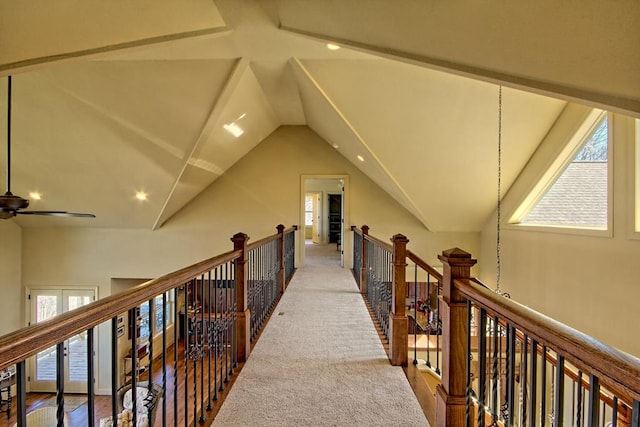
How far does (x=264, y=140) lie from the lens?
6.97 metres

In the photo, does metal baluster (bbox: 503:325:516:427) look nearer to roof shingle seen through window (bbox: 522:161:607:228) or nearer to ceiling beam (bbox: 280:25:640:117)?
ceiling beam (bbox: 280:25:640:117)

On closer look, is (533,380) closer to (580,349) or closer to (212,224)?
(580,349)

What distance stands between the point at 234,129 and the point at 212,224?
104 inches

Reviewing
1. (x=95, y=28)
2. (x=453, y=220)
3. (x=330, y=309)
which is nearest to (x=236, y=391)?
(x=330, y=309)

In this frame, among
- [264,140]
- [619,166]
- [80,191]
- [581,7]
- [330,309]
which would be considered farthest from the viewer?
[264,140]

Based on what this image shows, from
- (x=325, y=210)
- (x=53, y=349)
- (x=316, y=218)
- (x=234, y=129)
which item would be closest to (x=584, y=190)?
(x=234, y=129)

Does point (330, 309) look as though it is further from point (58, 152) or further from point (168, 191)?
point (58, 152)

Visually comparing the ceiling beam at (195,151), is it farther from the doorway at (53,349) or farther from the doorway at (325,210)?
the doorway at (325,210)

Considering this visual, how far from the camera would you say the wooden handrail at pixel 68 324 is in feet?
2.34

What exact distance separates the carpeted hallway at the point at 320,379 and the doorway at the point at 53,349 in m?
5.86

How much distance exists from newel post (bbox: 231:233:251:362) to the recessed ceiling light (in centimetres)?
284

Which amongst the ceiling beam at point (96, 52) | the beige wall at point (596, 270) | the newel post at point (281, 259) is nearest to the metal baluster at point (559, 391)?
the ceiling beam at point (96, 52)

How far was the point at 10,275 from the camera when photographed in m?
6.70

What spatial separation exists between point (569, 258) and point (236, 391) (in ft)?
14.3
